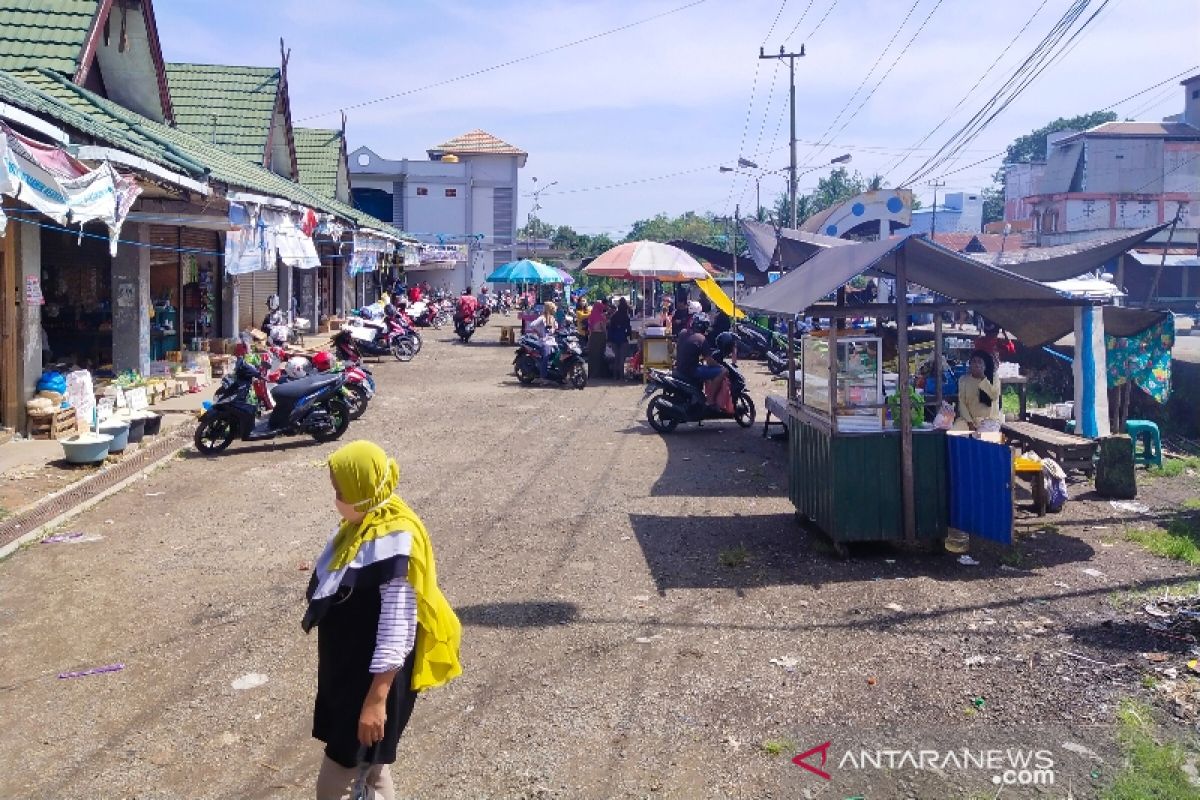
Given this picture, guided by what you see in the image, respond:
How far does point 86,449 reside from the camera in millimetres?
9727

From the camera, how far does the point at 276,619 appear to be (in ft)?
19.7

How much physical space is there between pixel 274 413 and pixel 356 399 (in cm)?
203

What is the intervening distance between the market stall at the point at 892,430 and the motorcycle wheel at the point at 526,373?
10.7 meters

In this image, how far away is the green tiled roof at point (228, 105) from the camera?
2186cm

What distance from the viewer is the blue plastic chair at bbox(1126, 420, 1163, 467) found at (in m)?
11.1

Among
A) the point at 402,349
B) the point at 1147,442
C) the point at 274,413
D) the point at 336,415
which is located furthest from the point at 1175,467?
the point at 402,349

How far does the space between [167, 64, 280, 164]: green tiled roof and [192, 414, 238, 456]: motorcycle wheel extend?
12.1 m

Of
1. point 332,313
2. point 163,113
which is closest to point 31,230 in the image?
point 163,113

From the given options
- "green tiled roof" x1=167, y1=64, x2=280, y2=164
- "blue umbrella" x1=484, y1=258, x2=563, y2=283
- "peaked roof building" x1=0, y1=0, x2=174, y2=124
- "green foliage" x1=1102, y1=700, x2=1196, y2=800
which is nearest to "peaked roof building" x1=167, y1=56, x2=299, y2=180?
"green tiled roof" x1=167, y1=64, x2=280, y2=164

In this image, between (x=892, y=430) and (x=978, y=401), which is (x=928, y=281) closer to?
(x=892, y=430)

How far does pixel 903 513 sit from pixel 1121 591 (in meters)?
1.48

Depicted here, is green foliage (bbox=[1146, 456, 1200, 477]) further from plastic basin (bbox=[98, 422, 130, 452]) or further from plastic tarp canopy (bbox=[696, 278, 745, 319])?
plastic basin (bbox=[98, 422, 130, 452])

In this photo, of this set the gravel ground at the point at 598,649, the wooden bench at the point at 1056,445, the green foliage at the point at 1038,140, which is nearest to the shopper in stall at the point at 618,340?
the gravel ground at the point at 598,649

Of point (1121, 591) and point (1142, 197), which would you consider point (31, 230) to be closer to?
point (1121, 591)
